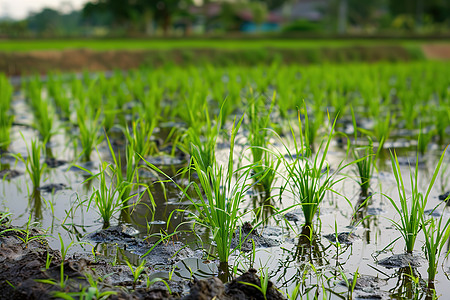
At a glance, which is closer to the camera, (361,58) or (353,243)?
(353,243)

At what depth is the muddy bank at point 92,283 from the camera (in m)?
1.68

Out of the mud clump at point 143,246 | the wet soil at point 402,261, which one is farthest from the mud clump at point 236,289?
the wet soil at point 402,261

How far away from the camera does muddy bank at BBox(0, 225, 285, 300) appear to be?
1676 mm

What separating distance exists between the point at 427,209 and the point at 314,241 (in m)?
0.86

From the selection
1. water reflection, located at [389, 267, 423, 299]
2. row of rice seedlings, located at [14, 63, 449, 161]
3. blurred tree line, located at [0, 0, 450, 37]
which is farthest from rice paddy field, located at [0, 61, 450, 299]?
blurred tree line, located at [0, 0, 450, 37]

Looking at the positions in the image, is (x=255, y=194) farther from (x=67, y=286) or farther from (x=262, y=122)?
(x=67, y=286)

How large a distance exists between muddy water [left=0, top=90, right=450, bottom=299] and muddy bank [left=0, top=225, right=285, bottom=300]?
182mm

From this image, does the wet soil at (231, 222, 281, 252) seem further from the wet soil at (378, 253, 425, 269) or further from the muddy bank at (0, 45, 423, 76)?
the muddy bank at (0, 45, 423, 76)

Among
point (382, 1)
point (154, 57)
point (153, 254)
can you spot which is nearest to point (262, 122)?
point (153, 254)

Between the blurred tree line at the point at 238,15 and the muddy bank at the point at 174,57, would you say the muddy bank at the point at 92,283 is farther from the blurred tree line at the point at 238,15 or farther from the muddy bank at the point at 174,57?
the blurred tree line at the point at 238,15

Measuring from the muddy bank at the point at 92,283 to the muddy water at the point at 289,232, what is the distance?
0.18 meters

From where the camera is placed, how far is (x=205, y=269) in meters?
2.11

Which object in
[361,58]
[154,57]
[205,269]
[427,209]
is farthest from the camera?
[361,58]

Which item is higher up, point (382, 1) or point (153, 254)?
point (382, 1)
